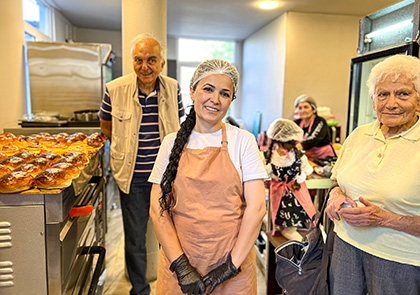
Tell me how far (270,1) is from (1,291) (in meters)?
3.93

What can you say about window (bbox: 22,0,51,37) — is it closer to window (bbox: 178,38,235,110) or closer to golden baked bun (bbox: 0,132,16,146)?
golden baked bun (bbox: 0,132,16,146)

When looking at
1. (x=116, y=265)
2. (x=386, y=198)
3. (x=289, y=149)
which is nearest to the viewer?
(x=386, y=198)

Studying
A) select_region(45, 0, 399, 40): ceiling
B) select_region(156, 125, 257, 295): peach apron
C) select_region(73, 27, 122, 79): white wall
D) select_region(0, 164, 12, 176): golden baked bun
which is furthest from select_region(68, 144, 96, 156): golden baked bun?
select_region(73, 27, 122, 79): white wall

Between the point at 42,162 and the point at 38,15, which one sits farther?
the point at 38,15

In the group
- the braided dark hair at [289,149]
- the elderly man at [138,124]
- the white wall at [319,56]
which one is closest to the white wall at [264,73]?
the white wall at [319,56]

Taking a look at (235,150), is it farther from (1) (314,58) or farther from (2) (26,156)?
(1) (314,58)

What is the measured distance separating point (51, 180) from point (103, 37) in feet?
18.7

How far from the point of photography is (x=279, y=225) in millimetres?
2182

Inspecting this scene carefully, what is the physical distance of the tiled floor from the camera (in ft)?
7.42

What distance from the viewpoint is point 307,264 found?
4.67ft

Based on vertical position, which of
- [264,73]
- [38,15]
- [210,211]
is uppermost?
[38,15]

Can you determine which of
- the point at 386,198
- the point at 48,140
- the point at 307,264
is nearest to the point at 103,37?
the point at 48,140

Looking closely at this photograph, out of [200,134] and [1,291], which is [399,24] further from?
[1,291]

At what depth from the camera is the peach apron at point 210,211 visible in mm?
1080
